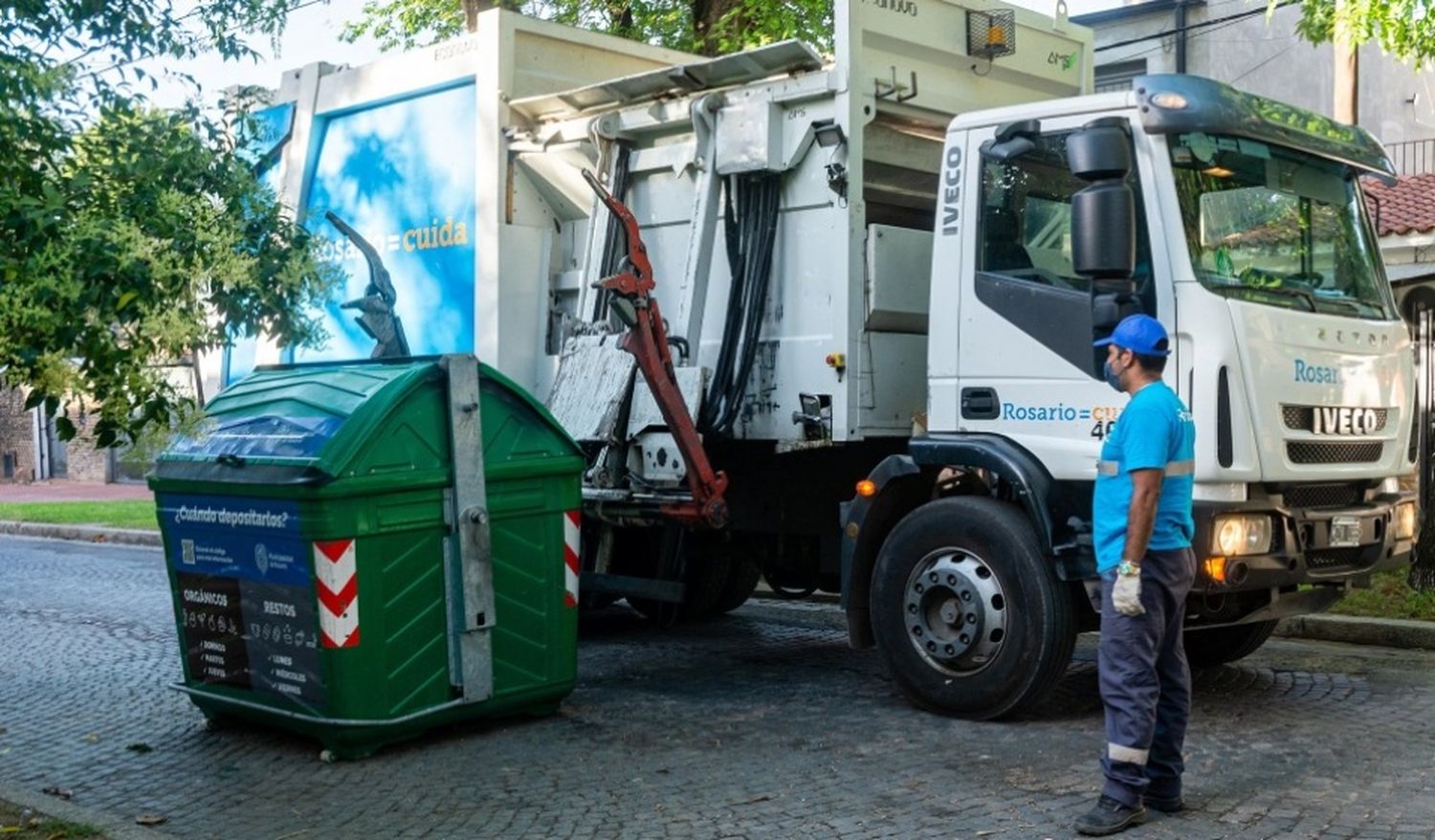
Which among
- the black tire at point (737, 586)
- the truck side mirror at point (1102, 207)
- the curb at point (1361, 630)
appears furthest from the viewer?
the black tire at point (737, 586)

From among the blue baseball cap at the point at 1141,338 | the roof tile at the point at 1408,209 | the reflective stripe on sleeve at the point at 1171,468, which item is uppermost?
the roof tile at the point at 1408,209

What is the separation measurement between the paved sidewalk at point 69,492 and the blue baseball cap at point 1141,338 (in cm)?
2249

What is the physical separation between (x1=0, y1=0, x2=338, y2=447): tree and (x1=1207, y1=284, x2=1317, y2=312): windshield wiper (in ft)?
11.7

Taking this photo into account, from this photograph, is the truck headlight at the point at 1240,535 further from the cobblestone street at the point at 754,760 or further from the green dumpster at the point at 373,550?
the green dumpster at the point at 373,550

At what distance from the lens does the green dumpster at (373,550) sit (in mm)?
6258

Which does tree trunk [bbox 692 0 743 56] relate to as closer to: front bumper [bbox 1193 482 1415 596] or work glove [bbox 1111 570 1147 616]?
front bumper [bbox 1193 482 1415 596]

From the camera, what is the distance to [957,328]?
6.94 meters

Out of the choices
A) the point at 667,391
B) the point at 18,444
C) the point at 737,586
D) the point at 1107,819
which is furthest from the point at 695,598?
the point at 18,444

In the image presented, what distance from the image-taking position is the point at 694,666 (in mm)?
8586

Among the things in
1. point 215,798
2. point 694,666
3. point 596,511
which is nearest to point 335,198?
point 596,511

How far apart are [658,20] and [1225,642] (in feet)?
33.4

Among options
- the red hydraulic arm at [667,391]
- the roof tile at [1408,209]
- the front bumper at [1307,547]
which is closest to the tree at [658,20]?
the roof tile at [1408,209]

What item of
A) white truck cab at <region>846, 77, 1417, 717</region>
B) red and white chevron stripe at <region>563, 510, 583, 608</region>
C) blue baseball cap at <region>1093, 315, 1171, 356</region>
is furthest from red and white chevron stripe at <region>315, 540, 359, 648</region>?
blue baseball cap at <region>1093, 315, 1171, 356</region>

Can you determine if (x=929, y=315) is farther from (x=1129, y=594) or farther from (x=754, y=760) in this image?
(x=1129, y=594)
